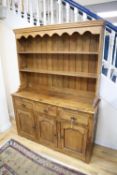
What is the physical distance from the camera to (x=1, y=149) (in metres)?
2.10

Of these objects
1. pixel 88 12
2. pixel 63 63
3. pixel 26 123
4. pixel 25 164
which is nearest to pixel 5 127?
pixel 26 123

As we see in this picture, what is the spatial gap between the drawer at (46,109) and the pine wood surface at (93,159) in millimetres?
618

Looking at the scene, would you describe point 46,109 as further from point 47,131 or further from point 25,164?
point 25,164

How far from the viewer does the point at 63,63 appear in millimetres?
2066

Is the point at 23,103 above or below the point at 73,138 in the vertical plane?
above

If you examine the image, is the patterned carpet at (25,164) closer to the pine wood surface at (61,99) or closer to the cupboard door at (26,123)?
the cupboard door at (26,123)

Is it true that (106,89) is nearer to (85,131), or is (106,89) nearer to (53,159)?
(85,131)

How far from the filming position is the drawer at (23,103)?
2051 millimetres

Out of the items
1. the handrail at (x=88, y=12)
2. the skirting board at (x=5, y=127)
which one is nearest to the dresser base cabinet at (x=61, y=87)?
the handrail at (x=88, y=12)

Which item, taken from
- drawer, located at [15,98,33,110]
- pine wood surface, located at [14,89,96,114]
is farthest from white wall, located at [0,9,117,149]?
drawer, located at [15,98,33,110]

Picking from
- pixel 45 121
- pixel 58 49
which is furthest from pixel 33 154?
pixel 58 49

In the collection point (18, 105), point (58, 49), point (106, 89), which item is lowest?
point (18, 105)

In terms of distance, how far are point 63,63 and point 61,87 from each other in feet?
1.25

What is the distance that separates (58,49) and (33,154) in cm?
157
